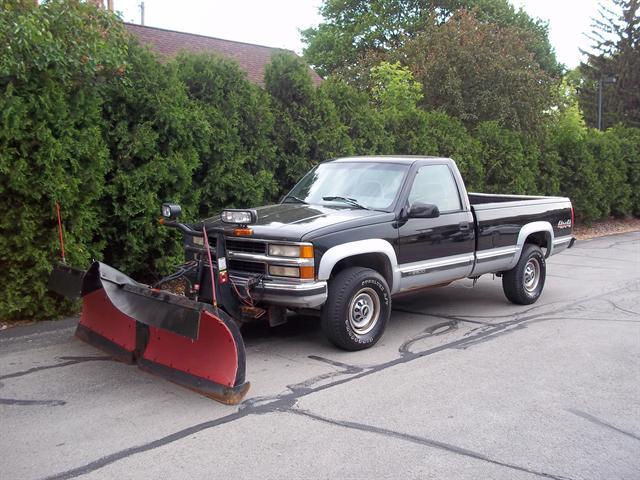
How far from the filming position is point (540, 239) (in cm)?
916

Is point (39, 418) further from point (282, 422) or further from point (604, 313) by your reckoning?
point (604, 313)

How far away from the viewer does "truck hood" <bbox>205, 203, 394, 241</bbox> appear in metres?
6.07

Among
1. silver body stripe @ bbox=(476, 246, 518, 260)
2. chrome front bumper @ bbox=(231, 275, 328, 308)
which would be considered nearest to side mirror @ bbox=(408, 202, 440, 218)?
silver body stripe @ bbox=(476, 246, 518, 260)

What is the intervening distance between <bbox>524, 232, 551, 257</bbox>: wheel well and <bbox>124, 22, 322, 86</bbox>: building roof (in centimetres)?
1223

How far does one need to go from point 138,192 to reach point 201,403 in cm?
403

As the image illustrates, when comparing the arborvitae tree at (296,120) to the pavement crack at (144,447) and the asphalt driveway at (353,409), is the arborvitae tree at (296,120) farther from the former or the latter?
the pavement crack at (144,447)

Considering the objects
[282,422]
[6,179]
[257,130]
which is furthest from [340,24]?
[282,422]

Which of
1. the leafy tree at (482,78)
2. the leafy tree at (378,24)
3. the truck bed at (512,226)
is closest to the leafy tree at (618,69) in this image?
the leafy tree at (378,24)

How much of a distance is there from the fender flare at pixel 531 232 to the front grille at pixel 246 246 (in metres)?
3.77

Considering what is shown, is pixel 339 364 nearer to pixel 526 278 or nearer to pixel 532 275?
pixel 526 278

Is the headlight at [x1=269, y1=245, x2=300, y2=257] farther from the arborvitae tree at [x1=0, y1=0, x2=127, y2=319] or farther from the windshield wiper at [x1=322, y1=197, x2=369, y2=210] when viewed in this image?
the arborvitae tree at [x1=0, y1=0, x2=127, y2=319]

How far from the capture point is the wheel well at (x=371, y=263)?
6449mm

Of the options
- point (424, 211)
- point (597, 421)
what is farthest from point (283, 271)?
point (597, 421)

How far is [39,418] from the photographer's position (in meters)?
4.72
